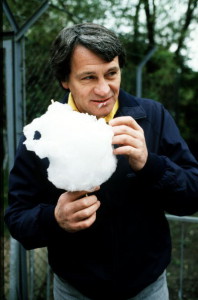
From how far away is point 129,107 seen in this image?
169cm

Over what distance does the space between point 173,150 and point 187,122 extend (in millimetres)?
7124

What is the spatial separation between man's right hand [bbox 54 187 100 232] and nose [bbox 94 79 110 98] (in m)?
0.49

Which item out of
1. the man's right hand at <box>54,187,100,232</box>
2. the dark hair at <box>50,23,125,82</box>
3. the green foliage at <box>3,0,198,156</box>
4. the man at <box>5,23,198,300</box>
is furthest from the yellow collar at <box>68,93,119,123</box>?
the green foliage at <box>3,0,198,156</box>

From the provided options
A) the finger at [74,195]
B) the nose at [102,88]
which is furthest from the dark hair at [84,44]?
the finger at [74,195]

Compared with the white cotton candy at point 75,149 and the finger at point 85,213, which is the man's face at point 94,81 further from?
the finger at point 85,213

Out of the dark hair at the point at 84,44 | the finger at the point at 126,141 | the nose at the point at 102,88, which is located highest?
the dark hair at the point at 84,44

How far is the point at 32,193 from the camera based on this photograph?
1667mm

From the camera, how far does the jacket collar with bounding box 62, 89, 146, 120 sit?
1.66 meters

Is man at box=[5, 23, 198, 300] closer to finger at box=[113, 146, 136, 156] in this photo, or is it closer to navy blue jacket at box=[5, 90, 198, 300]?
navy blue jacket at box=[5, 90, 198, 300]

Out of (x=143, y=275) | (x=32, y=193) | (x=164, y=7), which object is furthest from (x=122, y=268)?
(x=164, y=7)

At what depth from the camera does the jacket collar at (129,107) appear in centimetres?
166

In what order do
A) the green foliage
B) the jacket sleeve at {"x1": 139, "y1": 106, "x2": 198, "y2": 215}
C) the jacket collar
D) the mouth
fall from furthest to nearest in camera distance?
the green foliage → the jacket collar → the mouth → the jacket sleeve at {"x1": 139, "y1": 106, "x2": 198, "y2": 215}

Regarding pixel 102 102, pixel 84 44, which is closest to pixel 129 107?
pixel 102 102

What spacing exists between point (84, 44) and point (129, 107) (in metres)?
0.39
